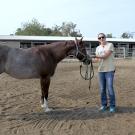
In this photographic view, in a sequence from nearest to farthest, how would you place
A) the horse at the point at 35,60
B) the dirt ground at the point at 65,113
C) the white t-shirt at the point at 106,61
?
the dirt ground at the point at 65,113 < the white t-shirt at the point at 106,61 < the horse at the point at 35,60

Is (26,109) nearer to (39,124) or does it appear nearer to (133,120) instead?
(39,124)

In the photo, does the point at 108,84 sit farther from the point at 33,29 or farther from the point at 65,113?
the point at 33,29

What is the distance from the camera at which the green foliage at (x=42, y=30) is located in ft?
263

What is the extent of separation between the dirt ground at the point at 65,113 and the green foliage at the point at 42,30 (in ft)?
230

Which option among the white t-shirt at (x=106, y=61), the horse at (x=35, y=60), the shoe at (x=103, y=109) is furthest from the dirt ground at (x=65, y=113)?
the white t-shirt at (x=106, y=61)

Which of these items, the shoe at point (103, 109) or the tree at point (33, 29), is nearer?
the shoe at point (103, 109)

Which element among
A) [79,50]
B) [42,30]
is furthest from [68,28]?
[79,50]

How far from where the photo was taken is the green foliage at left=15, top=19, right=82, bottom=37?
80188mm

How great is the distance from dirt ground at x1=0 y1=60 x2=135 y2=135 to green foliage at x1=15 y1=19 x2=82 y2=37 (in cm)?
7011

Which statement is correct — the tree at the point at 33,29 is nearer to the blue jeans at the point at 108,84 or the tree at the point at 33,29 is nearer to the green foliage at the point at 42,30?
the green foliage at the point at 42,30

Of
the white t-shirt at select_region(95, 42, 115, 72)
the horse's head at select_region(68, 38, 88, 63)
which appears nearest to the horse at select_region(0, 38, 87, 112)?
the horse's head at select_region(68, 38, 88, 63)

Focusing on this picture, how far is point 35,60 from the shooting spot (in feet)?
24.2

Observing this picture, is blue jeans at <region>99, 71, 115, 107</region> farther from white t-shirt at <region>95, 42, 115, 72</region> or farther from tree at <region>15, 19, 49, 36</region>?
tree at <region>15, 19, 49, 36</region>

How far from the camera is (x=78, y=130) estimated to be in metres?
5.86
